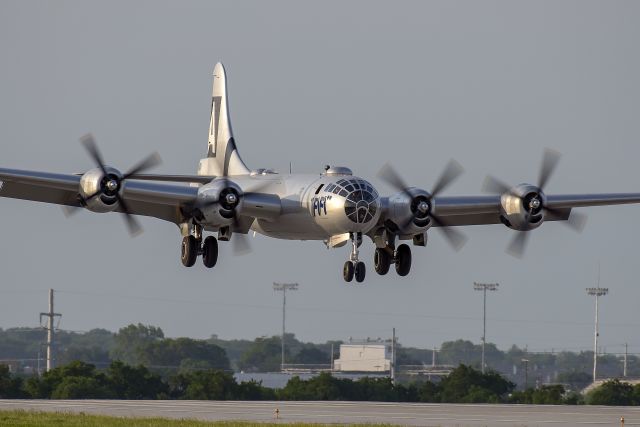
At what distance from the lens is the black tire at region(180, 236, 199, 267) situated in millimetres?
62375

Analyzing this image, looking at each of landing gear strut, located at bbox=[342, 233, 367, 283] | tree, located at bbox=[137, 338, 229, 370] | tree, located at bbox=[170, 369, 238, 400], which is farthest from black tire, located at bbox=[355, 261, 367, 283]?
tree, located at bbox=[137, 338, 229, 370]

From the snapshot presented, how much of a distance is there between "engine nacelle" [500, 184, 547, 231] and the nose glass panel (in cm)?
739

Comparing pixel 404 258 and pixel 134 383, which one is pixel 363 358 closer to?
pixel 134 383

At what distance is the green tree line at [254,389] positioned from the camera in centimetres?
8944

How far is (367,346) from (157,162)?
119 metres

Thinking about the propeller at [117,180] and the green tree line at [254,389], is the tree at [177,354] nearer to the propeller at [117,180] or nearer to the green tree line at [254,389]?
the green tree line at [254,389]

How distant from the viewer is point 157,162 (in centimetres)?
5931

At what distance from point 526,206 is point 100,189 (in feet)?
64.7

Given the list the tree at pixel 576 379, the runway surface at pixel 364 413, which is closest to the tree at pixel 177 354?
the tree at pixel 576 379

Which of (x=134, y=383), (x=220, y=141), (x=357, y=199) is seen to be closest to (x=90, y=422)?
(x=357, y=199)

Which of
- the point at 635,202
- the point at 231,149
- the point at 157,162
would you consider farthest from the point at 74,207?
the point at 635,202

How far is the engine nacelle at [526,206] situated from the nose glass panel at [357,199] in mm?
7391

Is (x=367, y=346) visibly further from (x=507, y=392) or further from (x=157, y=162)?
(x=157, y=162)

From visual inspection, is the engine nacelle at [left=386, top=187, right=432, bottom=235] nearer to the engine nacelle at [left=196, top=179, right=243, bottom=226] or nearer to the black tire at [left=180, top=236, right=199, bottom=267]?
the engine nacelle at [left=196, top=179, right=243, bottom=226]
